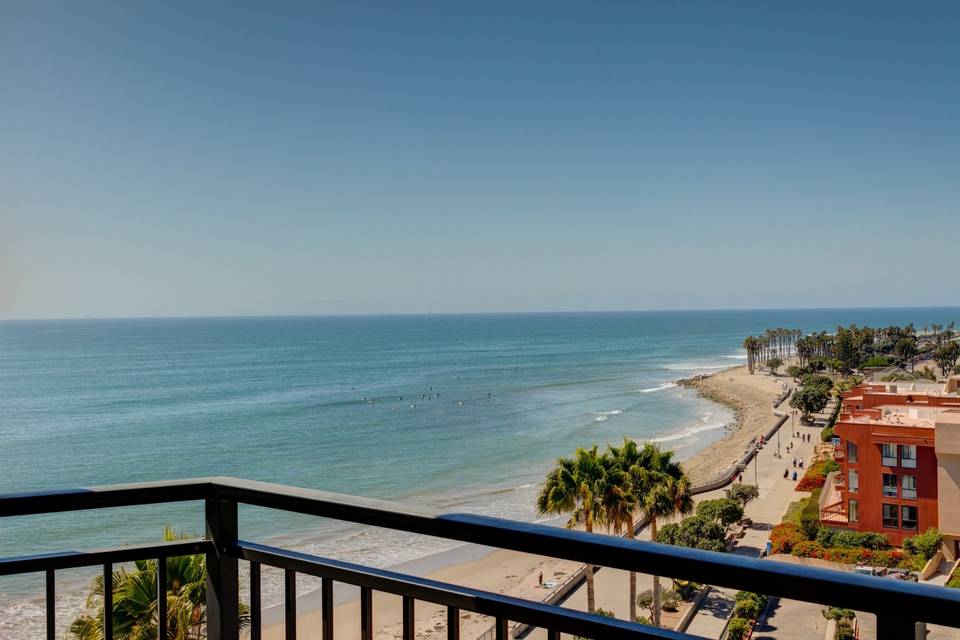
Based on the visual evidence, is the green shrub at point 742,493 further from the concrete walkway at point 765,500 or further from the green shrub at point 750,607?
the green shrub at point 750,607

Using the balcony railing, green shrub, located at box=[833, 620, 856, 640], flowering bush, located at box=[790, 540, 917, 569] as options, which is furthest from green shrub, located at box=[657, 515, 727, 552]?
the balcony railing

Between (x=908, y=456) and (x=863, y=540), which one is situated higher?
(x=908, y=456)

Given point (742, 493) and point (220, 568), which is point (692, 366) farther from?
point (220, 568)

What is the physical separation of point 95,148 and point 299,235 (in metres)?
93.3

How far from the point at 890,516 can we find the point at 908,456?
1941 millimetres

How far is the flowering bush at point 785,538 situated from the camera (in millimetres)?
20217

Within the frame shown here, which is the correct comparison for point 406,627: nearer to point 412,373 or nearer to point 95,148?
point 95,148

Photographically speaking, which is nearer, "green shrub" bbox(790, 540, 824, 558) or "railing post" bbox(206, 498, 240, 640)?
"railing post" bbox(206, 498, 240, 640)

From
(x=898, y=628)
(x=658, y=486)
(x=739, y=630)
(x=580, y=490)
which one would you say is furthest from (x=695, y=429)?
(x=898, y=628)

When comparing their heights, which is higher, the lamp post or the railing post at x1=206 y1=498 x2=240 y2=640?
the railing post at x1=206 y1=498 x2=240 y2=640

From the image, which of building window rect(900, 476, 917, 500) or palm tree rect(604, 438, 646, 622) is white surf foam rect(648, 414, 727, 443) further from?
palm tree rect(604, 438, 646, 622)

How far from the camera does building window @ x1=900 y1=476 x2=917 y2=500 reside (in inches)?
760

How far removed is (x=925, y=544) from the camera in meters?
17.9

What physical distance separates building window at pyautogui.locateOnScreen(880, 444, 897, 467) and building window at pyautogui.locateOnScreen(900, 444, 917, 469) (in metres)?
0.17
